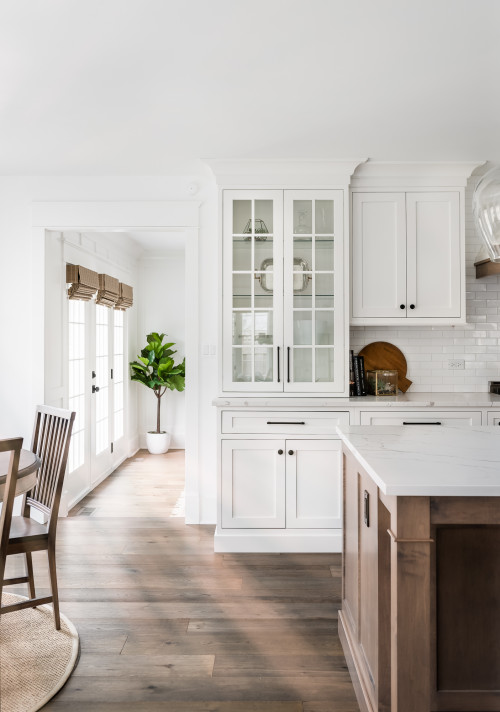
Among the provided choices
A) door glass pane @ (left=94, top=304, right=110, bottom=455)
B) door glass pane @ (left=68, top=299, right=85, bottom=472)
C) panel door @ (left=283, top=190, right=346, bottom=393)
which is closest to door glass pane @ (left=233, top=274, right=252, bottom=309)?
panel door @ (left=283, top=190, right=346, bottom=393)

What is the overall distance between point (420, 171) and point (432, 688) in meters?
3.07

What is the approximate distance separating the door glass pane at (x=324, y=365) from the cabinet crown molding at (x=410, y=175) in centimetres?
118

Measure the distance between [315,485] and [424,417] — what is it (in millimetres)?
845

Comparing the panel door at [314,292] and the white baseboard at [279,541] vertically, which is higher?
the panel door at [314,292]

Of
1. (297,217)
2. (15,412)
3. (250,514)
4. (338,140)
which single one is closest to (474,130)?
(338,140)

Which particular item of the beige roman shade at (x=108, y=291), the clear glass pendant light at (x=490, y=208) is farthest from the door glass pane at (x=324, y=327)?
the beige roman shade at (x=108, y=291)

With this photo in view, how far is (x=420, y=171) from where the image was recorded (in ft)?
11.5

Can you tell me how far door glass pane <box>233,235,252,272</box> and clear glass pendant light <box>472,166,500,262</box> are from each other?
1873mm

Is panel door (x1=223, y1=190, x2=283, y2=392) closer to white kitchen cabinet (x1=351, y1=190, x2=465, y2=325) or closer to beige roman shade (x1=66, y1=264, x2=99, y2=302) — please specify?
white kitchen cabinet (x1=351, y1=190, x2=465, y2=325)

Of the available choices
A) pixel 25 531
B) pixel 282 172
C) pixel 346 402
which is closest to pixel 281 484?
pixel 346 402

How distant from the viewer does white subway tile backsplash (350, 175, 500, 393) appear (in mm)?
3826

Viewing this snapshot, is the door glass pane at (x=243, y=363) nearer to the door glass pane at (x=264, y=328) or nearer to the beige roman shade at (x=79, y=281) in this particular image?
the door glass pane at (x=264, y=328)

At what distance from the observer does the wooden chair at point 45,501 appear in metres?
2.20

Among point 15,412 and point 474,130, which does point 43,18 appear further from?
point 15,412
